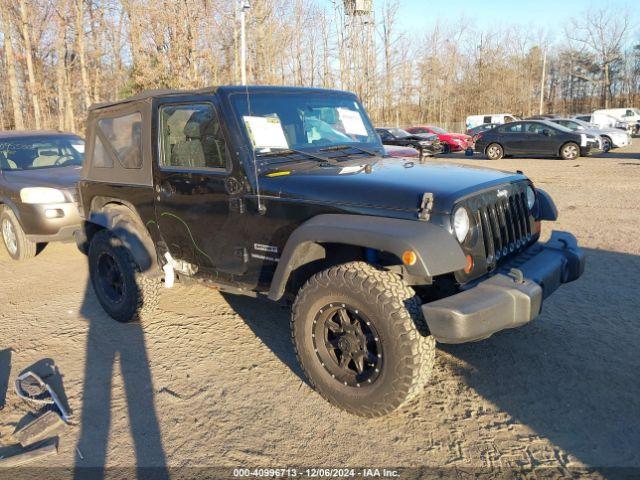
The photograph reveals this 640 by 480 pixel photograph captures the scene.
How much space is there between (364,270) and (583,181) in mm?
11986

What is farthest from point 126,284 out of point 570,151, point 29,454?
point 570,151

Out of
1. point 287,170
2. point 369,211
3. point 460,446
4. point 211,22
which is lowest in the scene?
point 460,446

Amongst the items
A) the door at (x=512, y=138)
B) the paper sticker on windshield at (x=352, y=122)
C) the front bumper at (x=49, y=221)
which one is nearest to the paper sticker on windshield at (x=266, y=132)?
the paper sticker on windshield at (x=352, y=122)

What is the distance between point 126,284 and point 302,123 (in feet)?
6.79

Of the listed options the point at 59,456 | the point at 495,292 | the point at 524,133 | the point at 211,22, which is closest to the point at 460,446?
the point at 495,292

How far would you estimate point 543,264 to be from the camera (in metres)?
3.35

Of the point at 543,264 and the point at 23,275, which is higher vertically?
the point at 543,264

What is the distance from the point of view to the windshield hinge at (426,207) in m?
2.85

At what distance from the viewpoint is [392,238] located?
2.76 m

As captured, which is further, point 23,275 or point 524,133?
point 524,133

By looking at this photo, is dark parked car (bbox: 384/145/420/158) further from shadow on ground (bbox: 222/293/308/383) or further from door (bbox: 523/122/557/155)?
door (bbox: 523/122/557/155)

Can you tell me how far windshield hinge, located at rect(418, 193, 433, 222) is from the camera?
285 cm

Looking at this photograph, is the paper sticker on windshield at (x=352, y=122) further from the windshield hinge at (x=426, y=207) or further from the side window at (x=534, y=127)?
the side window at (x=534, y=127)

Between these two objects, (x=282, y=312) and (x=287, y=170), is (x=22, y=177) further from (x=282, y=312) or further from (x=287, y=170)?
(x=287, y=170)
